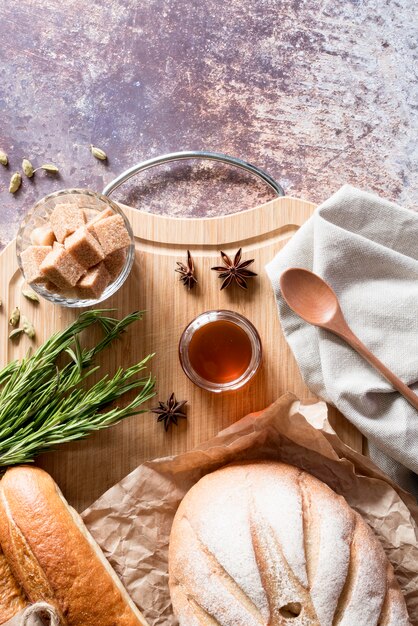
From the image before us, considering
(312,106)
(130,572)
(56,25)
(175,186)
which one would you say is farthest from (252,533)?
(56,25)

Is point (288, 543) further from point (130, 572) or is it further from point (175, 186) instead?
point (175, 186)

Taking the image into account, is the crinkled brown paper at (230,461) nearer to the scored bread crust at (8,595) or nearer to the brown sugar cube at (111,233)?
the scored bread crust at (8,595)

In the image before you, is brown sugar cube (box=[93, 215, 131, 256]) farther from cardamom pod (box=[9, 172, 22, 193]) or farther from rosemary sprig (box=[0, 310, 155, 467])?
cardamom pod (box=[9, 172, 22, 193])

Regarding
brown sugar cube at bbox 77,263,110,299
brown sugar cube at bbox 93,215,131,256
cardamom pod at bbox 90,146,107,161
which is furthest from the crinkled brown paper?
cardamom pod at bbox 90,146,107,161

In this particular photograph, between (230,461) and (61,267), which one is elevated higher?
(61,267)

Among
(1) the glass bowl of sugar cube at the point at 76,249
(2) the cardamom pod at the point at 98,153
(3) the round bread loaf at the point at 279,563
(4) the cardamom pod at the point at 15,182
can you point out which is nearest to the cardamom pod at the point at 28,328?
(1) the glass bowl of sugar cube at the point at 76,249

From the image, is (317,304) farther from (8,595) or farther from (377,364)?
(8,595)

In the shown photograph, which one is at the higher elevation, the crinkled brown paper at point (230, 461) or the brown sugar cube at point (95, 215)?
the brown sugar cube at point (95, 215)

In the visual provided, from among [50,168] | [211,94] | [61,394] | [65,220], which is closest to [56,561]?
[61,394]
